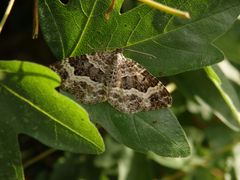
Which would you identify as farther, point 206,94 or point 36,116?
point 206,94

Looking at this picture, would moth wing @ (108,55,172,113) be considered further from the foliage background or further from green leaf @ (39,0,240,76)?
the foliage background

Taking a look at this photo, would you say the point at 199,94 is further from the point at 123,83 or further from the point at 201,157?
the point at 201,157

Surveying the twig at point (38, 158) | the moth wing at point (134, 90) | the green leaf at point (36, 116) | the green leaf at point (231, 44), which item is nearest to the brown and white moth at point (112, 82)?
the moth wing at point (134, 90)

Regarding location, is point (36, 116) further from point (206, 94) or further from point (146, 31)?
point (206, 94)

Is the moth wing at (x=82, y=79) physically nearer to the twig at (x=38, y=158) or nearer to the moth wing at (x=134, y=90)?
the moth wing at (x=134, y=90)

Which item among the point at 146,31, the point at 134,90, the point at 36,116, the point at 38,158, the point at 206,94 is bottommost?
the point at 38,158

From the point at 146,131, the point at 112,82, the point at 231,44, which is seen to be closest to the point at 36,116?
the point at 146,131

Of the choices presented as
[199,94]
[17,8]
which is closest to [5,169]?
[199,94]
